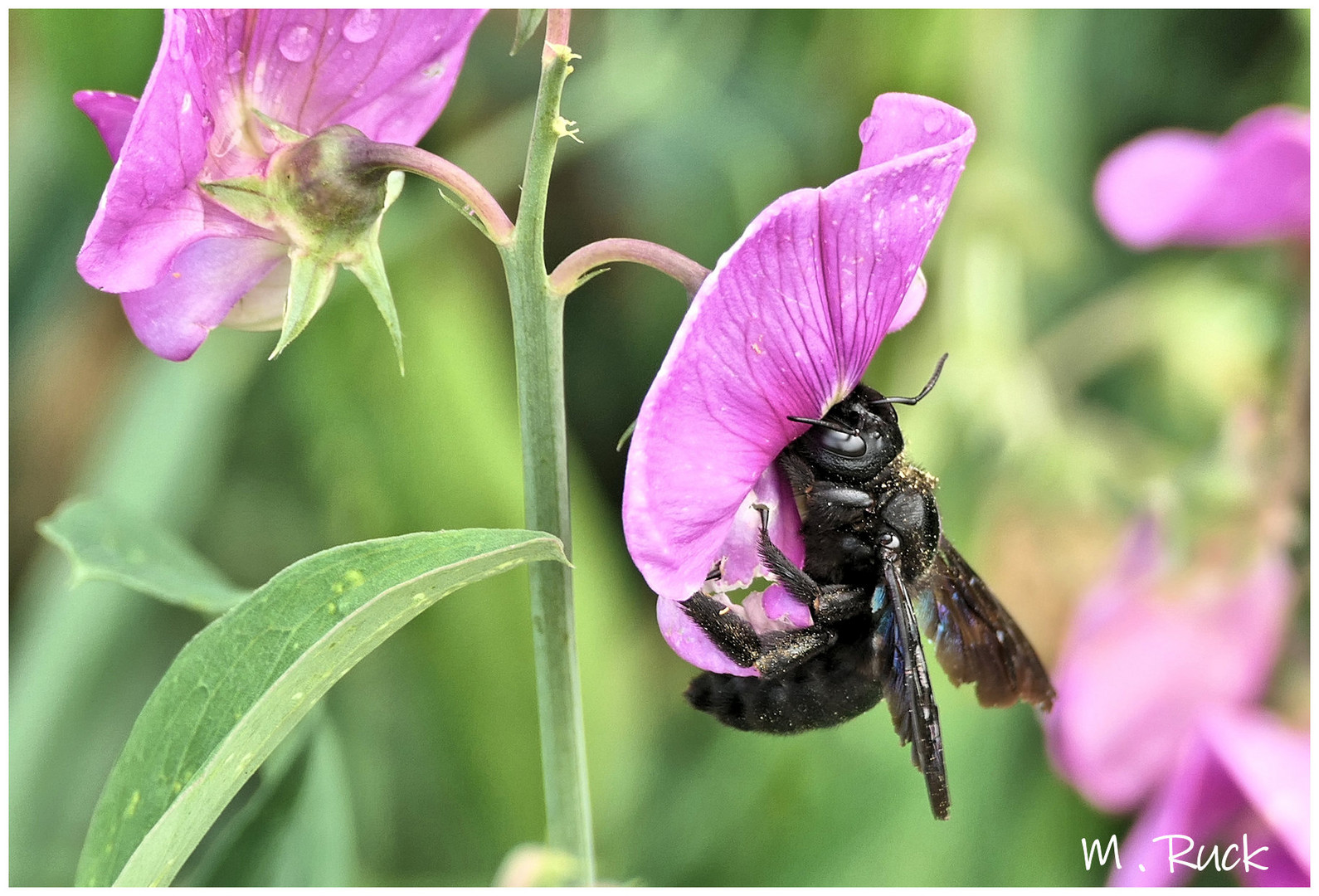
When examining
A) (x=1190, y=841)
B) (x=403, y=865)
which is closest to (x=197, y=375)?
(x=403, y=865)

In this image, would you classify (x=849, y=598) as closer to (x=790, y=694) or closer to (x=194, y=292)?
(x=790, y=694)

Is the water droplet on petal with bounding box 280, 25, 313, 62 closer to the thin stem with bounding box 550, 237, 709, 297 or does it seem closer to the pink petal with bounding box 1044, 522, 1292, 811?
the thin stem with bounding box 550, 237, 709, 297

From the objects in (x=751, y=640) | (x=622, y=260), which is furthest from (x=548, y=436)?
(x=751, y=640)

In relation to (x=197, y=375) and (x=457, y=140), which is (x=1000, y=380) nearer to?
(x=457, y=140)

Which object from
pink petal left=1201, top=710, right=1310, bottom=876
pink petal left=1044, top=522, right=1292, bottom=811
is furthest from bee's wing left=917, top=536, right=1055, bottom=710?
pink petal left=1044, top=522, right=1292, bottom=811

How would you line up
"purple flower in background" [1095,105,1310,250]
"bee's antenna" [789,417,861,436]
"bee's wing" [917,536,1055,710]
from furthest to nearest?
1. "purple flower in background" [1095,105,1310,250]
2. "bee's wing" [917,536,1055,710]
3. "bee's antenna" [789,417,861,436]
